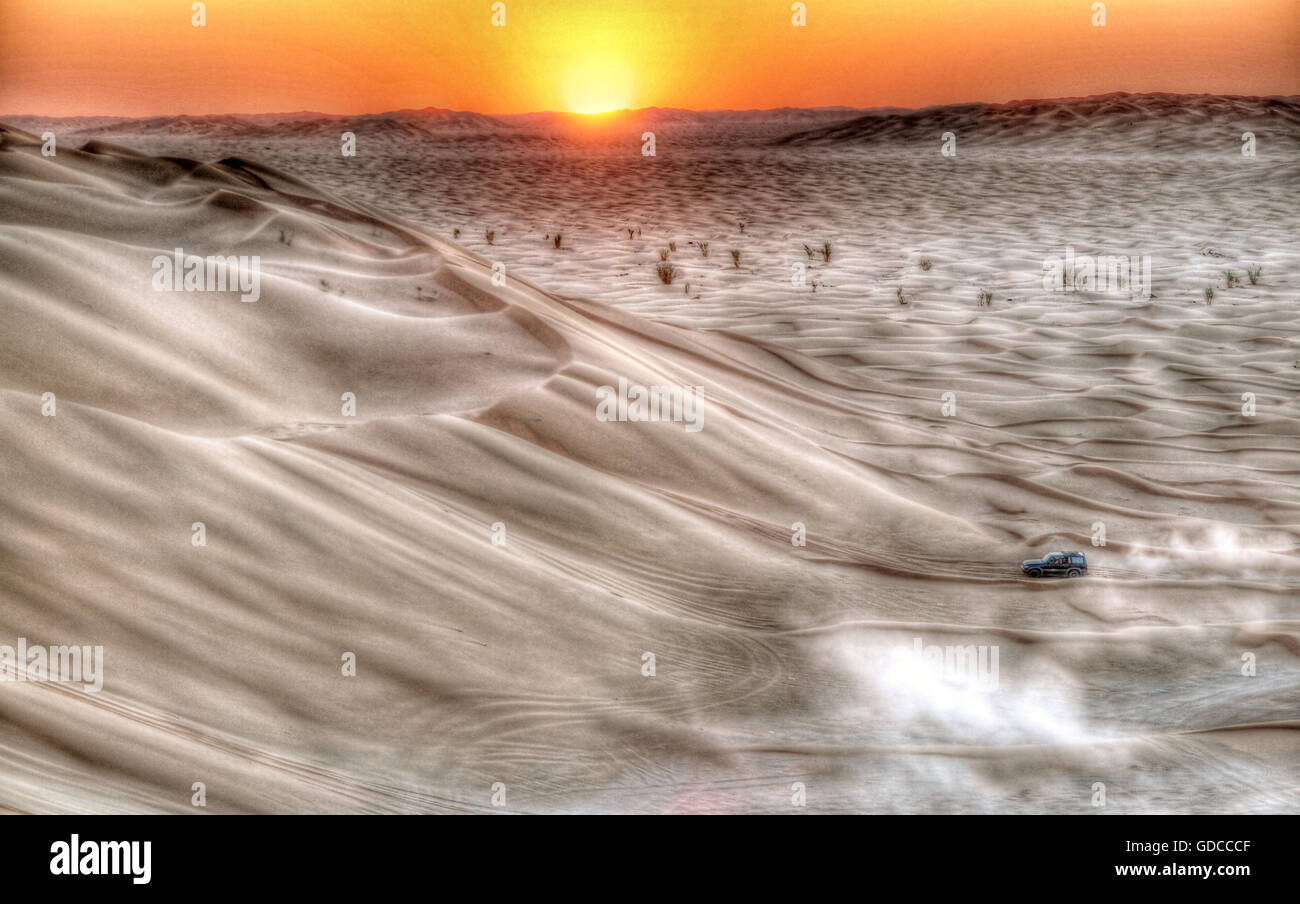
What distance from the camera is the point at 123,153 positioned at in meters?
5.87

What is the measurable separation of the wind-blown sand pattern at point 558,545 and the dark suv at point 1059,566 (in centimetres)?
10

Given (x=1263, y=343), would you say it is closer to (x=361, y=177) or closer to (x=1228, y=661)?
(x=1228, y=661)

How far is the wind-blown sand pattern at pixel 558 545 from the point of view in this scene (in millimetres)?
2635

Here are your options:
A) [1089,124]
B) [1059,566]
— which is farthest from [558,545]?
[1089,124]

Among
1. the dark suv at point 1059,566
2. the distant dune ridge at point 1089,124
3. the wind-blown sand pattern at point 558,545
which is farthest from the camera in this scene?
the distant dune ridge at point 1089,124

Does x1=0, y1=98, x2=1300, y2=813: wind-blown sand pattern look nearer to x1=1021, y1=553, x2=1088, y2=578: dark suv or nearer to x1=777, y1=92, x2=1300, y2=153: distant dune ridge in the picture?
x1=1021, y1=553, x2=1088, y2=578: dark suv

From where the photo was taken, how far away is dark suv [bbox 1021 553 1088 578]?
386 centimetres

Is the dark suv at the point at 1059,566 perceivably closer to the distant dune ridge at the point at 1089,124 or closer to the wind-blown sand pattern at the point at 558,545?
the wind-blown sand pattern at the point at 558,545

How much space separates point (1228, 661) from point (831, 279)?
744 cm

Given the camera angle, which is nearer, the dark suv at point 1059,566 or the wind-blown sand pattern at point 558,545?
the wind-blown sand pattern at point 558,545

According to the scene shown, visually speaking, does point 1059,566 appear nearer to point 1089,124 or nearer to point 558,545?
point 558,545

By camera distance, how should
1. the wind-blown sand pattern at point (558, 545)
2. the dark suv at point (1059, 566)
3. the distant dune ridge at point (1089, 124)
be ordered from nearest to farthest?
1. the wind-blown sand pattern at point (558, 545)
2. the dark suv at point (1059, 566)
3. the distant dune ridge at point (1089, 124)

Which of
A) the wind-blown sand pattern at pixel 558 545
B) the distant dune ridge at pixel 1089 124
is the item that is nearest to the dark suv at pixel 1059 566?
the wind-blown sand pattern at pixel 558 545
